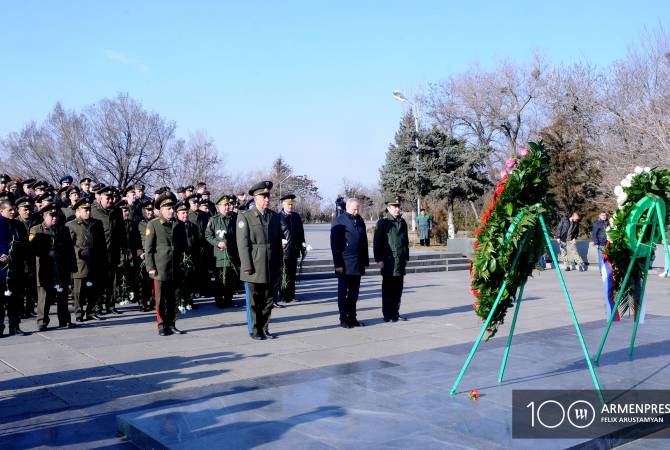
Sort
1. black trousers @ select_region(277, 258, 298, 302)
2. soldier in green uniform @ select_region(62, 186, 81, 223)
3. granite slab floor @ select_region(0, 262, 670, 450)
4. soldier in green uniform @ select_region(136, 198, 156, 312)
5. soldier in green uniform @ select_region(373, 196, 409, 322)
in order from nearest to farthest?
granite slab floor @ select_region(0, 262, 670, 450) < soldier in green uniform @ select_region(373, 196, 409, 322) < soldier in green uniform @ select_region(136, 198, 156, 312) < soldier in green uniform @ select_region(62, 186, 81, 223) < black trousers @ select_region(277, 258, 298, 302)

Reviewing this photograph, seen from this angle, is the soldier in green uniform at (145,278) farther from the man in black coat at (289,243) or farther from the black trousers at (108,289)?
the man in black coat at (289,243)

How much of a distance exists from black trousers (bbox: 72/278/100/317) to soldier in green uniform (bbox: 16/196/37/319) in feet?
2.32

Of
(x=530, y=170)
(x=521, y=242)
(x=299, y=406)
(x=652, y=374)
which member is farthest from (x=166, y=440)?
(x=652, y=374)

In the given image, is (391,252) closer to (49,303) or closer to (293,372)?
(293,372)

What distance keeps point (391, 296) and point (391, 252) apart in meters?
0.79

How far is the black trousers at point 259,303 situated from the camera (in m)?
9.22

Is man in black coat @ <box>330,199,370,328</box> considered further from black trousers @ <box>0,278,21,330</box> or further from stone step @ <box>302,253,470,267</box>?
stone step @ <box>302,253,470,267</box>

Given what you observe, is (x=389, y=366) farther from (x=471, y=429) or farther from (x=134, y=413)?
(x=134, y=413)

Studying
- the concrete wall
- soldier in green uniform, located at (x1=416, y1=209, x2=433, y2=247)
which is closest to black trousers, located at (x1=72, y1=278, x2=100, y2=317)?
the concrete wall

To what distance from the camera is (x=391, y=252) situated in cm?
1052

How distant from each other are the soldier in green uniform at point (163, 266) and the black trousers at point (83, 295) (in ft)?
6.15

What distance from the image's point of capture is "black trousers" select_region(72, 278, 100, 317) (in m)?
10.7

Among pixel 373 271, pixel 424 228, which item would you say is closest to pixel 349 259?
pixel 373 271

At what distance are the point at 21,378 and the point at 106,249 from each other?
14.0 feet
